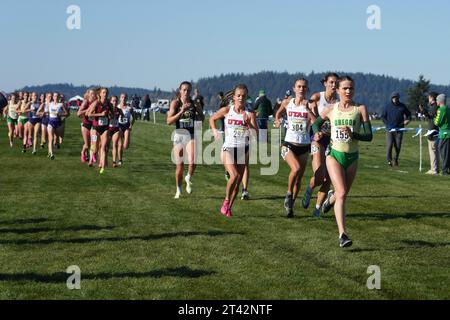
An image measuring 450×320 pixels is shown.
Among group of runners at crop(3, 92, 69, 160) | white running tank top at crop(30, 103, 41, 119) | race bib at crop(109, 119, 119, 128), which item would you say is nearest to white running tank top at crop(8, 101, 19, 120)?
group of runners at crop(3, 92, 69, 160)

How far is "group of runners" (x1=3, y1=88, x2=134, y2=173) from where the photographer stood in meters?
20.7

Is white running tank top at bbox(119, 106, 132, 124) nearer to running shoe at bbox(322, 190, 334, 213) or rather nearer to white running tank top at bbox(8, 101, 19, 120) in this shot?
white running tank top at bbox(8, 101, 19, 120)

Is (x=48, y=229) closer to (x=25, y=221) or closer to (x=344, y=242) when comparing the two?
(x=25, y=221)

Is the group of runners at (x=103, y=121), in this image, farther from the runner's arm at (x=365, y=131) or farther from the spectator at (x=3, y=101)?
the runner's arm at (x=365, y=131)

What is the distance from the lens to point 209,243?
9.99 m

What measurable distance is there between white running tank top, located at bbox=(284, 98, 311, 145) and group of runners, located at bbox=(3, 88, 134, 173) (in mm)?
8827

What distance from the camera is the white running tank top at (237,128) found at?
12680mm

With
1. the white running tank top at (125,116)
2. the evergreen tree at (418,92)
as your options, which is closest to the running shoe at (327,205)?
the white running tank top at (125,116)

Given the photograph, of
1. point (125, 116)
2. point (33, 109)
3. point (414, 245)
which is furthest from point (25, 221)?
point (33, 109)

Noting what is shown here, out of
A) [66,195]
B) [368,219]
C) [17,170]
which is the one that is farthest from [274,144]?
[368,219]

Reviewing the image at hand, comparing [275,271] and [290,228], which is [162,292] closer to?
[275,271]

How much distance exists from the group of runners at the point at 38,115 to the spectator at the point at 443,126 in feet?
41.6

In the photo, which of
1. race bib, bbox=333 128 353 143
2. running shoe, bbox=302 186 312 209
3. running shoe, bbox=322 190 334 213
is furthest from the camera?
running shoe, bbox=302 186 312 209
